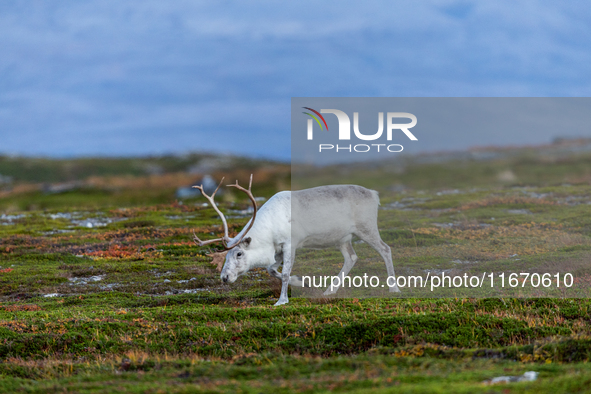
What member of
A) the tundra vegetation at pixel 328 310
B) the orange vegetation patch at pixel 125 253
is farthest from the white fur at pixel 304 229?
the orange vegetation patch at pixel 125 253

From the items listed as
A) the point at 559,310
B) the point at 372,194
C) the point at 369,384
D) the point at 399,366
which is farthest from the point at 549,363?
the point at 372,194

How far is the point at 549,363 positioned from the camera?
923 centimetres

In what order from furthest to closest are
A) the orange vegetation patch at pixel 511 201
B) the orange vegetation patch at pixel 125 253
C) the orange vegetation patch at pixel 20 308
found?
the orange vegetation patch at pixel 125 253, the orange vegetation patch at pixel 511 201, the orange vegetation patch at pixel 20 308

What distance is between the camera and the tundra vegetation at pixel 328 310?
8789mm

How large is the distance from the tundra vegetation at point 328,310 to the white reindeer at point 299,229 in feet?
4.15

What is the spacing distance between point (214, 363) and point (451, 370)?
4208mm

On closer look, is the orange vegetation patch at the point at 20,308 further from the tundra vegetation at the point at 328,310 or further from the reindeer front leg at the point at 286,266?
the reindeer front leg at the point at 286,266

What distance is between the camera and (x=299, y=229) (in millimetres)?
16188

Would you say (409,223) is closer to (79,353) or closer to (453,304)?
(453,304)

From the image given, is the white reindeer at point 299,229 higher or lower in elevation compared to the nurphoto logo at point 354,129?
lower

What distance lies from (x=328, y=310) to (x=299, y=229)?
9.14 ft

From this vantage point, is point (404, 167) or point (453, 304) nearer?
point (453, 304)

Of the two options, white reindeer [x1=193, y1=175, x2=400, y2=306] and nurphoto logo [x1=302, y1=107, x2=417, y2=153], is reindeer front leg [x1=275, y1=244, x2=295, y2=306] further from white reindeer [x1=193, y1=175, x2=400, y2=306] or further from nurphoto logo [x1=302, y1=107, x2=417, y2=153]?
nurphoto logo [x1=302, y1=107, x2=417, y2=153]

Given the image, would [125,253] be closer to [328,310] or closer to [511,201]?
[328,310]
